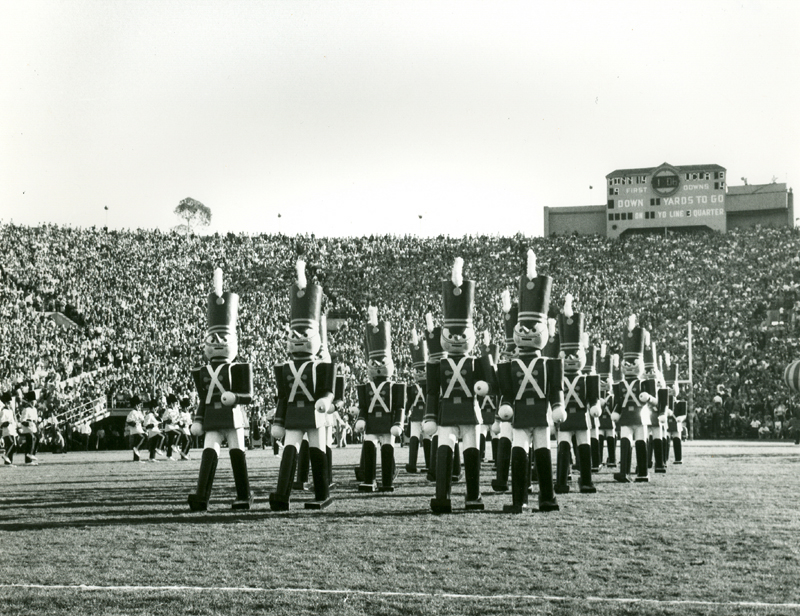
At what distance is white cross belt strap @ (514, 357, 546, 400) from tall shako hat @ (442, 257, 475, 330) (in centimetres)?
86

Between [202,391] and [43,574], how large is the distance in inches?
214

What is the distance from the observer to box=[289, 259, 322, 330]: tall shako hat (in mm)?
13203

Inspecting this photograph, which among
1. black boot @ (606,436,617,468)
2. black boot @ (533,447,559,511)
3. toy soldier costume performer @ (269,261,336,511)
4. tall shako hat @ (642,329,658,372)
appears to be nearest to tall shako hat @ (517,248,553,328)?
black boot @ (533,447,559,511)

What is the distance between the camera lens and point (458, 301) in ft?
41.8

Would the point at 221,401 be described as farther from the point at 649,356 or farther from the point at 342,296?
the point at 342,296

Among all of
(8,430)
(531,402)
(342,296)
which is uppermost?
(342,296)

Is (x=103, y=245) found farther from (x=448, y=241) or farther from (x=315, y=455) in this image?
(x=315, y=455)

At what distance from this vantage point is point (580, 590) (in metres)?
7.33

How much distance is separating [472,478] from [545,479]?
0.90m

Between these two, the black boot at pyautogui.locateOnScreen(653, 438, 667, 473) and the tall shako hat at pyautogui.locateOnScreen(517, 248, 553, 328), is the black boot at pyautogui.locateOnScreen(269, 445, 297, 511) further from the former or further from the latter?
the black boot at pyautogui.locateOnScreen(653, 438, 667, 473)

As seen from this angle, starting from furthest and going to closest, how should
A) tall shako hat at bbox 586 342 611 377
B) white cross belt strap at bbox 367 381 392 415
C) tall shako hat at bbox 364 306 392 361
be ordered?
tall shako hat at bbox 586 342 611 377, tall shako hat at bbox 364 306 392 361, white cross belt strap at bbox 367 381 392 415

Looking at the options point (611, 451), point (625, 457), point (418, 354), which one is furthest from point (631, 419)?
point (418, 354)

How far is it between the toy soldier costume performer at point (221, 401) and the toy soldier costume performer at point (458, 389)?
96.4 inches

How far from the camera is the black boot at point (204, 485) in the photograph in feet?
41.3
